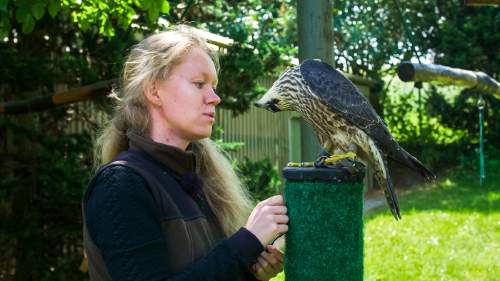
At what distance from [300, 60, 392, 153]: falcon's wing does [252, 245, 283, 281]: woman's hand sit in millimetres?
626

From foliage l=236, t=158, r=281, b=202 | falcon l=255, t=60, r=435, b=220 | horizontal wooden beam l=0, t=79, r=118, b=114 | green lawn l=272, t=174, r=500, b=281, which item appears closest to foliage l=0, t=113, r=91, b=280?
horizontal wooden beam l=0, t=79, r=118, b=114

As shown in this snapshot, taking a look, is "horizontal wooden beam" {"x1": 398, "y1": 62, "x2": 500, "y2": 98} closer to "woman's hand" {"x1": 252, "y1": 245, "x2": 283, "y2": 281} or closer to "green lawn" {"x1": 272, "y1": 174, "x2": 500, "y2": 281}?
"woman's hand" {"x1": 252, "y1": 245, "x2": 283, "y2": 281}

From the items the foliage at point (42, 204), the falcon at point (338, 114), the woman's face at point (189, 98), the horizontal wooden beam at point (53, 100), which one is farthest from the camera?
the foliage at point (42, 204)

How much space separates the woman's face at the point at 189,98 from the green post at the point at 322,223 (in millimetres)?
289

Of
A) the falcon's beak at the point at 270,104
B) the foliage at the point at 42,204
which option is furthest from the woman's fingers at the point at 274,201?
the foliage at the point at 42,204

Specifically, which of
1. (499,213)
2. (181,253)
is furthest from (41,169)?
(499,213)

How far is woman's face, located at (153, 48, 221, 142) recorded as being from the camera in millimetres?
1883

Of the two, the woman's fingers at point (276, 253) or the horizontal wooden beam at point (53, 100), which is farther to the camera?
the horizontal wooden beam at point (53, 100)

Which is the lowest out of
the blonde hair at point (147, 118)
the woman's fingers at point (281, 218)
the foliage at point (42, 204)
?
the foliage at point (42, 204)

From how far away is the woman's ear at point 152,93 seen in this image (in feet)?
A: 6.30

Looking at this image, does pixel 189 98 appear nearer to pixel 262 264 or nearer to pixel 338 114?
pixel 262 264

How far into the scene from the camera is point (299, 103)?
235 cm

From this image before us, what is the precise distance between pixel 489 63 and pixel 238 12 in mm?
6843

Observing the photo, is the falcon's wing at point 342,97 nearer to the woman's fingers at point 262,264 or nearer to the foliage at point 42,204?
the woman's fingers at point 262,264
